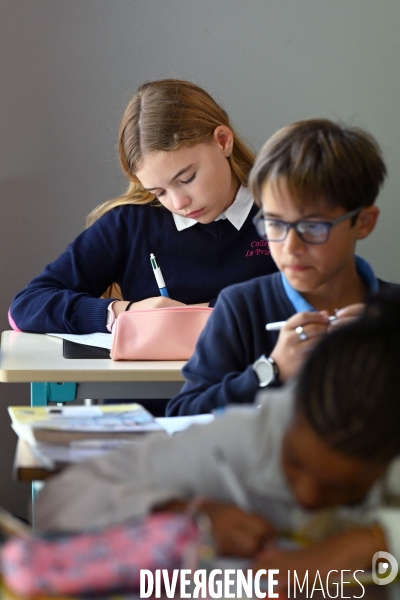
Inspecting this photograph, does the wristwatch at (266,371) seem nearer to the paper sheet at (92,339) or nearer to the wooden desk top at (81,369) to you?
the wooden desk top at (81,369)

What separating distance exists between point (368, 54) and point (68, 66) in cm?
102

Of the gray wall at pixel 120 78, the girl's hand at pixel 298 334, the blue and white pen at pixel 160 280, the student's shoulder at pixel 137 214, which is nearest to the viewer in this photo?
the girl's hand at pixel 298 334

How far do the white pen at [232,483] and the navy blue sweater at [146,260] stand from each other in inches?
52.8

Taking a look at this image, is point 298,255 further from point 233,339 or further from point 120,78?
point 120,78

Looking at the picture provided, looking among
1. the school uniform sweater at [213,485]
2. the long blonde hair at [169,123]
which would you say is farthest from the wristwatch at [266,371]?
the long blonde hair at [169,123]

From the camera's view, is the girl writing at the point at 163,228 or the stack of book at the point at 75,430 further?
the girl writing at the point at 163,228

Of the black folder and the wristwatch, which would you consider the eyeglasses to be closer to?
the wristwatch

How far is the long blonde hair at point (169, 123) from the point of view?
75.0 inches

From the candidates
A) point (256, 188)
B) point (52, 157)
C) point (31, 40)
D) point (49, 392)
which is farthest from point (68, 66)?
point (256, 188)

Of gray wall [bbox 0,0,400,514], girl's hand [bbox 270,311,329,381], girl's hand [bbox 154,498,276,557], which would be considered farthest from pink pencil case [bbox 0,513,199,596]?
gray wall [bbox 0,0,400,514]

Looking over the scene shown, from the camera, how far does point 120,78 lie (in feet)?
8.60

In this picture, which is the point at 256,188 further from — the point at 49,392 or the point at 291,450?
the point at 49,392

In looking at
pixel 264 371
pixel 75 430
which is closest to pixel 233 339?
pixel 264 371

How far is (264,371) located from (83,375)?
62 cm
